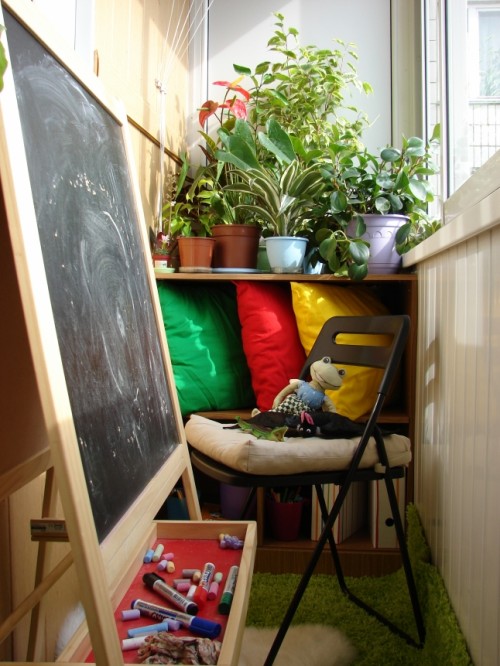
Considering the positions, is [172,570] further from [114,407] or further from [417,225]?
[417,225]

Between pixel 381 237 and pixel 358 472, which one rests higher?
pixel 381 237

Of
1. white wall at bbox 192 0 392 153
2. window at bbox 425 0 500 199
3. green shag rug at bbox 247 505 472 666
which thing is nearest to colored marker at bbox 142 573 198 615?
green shag rug at bbox 247 505 472 666

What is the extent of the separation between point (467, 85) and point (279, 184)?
2.41ft

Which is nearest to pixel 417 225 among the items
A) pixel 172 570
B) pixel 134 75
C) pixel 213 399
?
pixel 213 399

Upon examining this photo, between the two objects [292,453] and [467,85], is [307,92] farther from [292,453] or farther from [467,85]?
[292,453]

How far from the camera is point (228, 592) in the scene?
3.80ft

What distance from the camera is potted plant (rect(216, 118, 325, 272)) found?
2258mm

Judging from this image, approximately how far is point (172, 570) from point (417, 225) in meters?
1.57

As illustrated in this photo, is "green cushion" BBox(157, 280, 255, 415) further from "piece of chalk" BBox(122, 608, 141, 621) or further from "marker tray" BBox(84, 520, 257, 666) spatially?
"piece of chalk" BBox(122, 608, 141, 621)

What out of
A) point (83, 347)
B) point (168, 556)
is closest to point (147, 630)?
point (168, 556)

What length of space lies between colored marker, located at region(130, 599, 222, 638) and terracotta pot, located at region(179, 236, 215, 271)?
1.37m

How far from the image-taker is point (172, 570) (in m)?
1.28

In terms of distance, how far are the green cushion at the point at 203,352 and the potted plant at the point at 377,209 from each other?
0.49 meters

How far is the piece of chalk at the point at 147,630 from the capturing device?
1.04 metres
